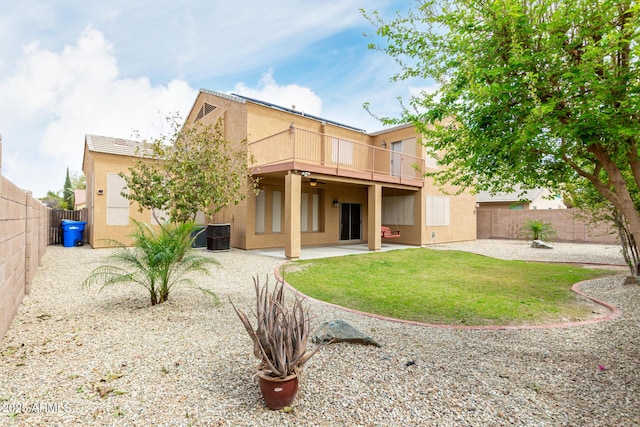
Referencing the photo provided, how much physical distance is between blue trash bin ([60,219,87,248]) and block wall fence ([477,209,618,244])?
890 inches

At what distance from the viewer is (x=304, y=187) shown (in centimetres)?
1524

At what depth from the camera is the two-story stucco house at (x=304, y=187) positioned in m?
12.5

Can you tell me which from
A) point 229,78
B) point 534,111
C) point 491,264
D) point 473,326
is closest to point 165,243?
point 473,326

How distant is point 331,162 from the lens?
15445 millimetres

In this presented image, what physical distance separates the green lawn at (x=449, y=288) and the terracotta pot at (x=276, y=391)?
287 centimetres

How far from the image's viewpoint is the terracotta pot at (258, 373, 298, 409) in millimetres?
2500

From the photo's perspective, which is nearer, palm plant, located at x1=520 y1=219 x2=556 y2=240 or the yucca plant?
the yucca plant

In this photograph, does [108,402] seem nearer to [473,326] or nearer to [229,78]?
[473,326]

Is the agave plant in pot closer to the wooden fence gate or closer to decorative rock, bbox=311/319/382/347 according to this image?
decorative rock, bbox=311/319/382/347

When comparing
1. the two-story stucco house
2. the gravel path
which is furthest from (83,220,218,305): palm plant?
the two-story stucco house

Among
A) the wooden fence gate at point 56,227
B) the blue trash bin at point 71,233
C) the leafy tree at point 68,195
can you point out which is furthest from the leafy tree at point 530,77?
the leafy tree at point 68,195

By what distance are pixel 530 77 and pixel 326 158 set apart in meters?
12.7

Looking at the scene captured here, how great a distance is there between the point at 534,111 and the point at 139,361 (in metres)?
4.52

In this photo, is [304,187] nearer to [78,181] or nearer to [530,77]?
[530,77]
